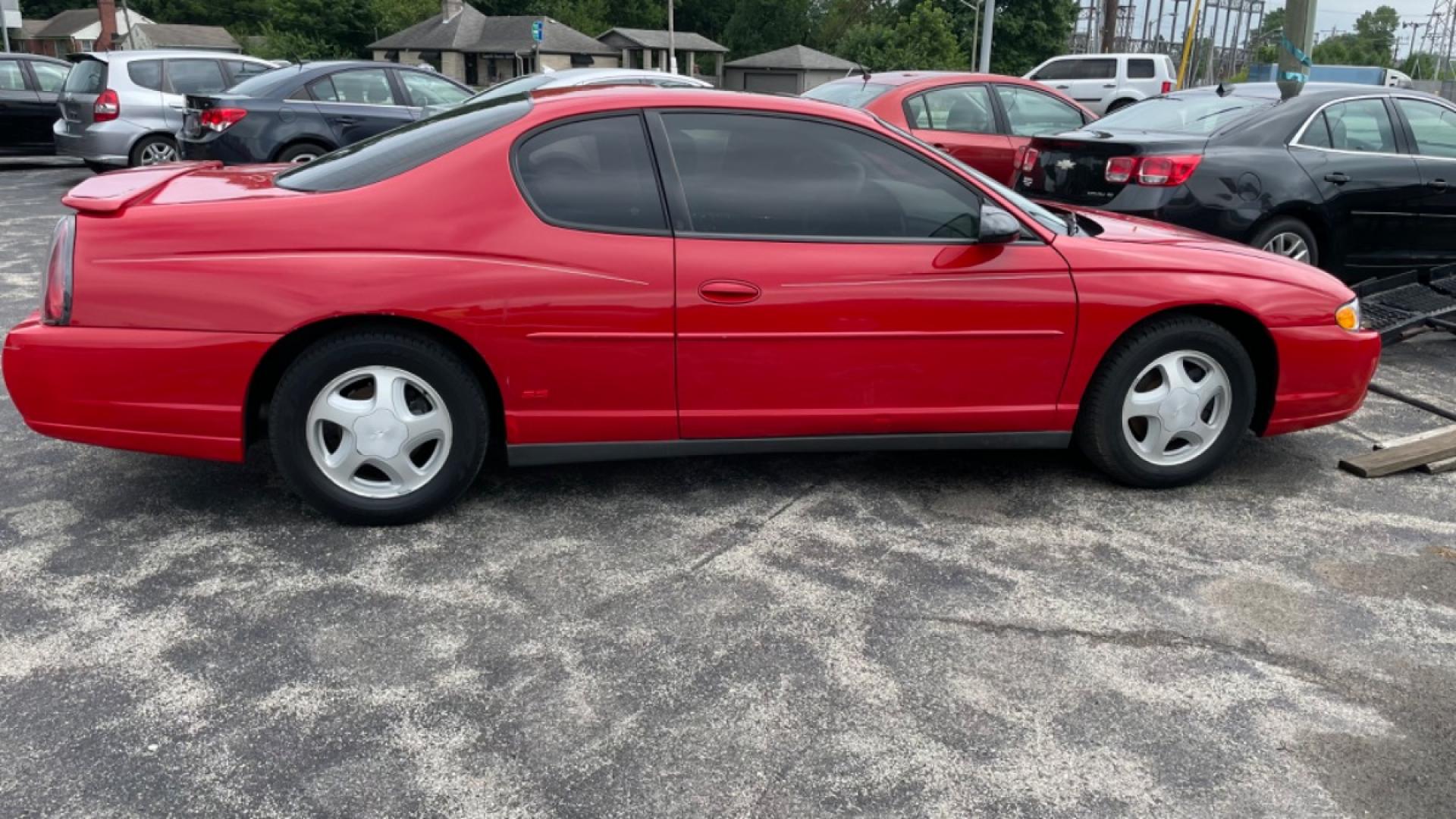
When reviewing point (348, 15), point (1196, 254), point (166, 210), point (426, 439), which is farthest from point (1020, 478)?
point (348, 15)

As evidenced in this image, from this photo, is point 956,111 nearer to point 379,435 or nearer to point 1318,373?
point 1318,373

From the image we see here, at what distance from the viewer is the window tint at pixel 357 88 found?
36.1 feet

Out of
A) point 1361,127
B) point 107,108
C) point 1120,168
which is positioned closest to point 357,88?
point 107,108

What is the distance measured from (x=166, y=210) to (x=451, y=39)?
77.2 metres

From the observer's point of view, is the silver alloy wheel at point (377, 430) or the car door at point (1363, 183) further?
the car door at point (1363, 183)

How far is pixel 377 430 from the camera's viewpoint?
3.68 metres

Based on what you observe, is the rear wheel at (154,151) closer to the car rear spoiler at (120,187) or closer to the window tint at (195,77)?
the window tint at (195,77)

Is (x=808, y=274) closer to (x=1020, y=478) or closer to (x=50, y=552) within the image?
(x=1020, y=478)

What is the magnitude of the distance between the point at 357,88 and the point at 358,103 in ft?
0.68

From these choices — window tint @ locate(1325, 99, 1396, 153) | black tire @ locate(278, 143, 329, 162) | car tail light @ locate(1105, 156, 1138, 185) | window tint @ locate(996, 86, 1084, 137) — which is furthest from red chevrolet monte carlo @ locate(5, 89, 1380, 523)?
black tire @ locate(278, 143, 329, 162)

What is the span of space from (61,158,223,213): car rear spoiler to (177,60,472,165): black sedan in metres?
5.85

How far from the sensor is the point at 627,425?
3.88 m

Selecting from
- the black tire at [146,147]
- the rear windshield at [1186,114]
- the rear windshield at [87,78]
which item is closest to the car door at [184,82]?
the black tire at [146,147]

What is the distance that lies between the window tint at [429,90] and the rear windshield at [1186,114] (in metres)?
6.86
